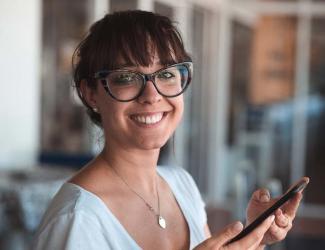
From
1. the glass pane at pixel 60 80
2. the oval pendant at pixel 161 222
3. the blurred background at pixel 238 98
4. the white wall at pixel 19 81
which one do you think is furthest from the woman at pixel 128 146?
the glass pane at pixel 60 80

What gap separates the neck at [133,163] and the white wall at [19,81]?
10.4 ft

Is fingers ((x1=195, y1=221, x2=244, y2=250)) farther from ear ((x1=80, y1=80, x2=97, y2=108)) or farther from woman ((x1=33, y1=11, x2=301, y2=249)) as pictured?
ear ((x1=80, y1=80, x2=97, y2=108))

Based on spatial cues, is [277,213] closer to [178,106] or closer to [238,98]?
[178,106]

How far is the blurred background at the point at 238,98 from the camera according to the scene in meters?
5.86

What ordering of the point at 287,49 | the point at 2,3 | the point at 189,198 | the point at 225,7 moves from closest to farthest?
the point at 189,198
the point at 2,3
the point at 287,49
the point at 225,7

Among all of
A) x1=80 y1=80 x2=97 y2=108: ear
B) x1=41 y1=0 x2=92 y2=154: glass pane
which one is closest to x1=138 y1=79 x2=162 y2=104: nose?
x1=80 y1=80 x2=97 y2=108: ear

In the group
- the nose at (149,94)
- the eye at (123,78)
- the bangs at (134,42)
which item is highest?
the bangs at (134,42)

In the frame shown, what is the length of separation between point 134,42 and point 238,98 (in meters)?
6.34

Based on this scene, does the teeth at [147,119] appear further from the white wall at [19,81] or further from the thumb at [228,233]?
the white wall at [19,81]

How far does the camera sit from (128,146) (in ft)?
3.84

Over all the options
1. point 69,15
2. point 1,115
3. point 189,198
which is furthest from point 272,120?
point 189,198

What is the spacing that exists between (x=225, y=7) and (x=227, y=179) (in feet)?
6.97

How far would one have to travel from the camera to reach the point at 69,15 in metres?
5.85

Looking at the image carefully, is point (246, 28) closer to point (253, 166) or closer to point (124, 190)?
point (253, 166)
